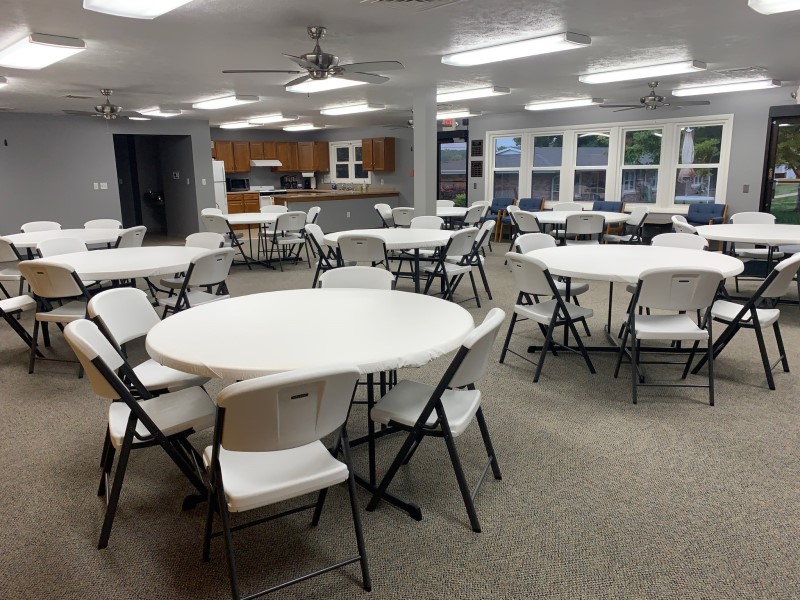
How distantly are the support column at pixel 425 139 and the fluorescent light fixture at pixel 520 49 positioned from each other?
72.2 inches

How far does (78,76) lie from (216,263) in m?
3.67

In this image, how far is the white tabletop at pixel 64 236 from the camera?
Answer: 18.2 feet

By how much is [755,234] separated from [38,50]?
21.0ft

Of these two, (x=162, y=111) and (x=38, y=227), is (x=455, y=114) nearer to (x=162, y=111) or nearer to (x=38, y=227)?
(x=162, y=111)

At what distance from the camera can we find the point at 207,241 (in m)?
5.17

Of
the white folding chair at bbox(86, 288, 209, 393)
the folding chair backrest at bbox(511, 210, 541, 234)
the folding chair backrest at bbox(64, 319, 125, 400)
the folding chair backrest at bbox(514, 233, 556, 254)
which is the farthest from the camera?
the folding chair backrest at bbox(511, 210, 541, 234)

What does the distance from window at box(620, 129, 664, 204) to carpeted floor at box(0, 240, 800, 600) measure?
7293 mm

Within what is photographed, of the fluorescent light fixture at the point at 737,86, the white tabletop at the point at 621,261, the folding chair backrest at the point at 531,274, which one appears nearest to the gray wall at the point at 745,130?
the fluorescent light fixture at the point at 737,86

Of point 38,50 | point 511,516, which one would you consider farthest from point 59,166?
point 511,516

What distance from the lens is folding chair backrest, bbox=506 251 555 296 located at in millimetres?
3346

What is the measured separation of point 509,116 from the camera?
1130 centimetres

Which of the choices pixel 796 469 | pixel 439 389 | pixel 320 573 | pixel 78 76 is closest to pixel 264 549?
pixel 320 573

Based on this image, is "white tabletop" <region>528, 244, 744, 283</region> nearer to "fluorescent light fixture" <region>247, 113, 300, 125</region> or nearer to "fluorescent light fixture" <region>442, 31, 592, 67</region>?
"fluorescent light fixture" <region>442, 31, 592, 67</region>

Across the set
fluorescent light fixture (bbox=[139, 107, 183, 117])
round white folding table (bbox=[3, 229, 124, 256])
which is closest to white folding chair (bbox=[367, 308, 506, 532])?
round white folding table (bbox=[3, 229, 124, 256])
